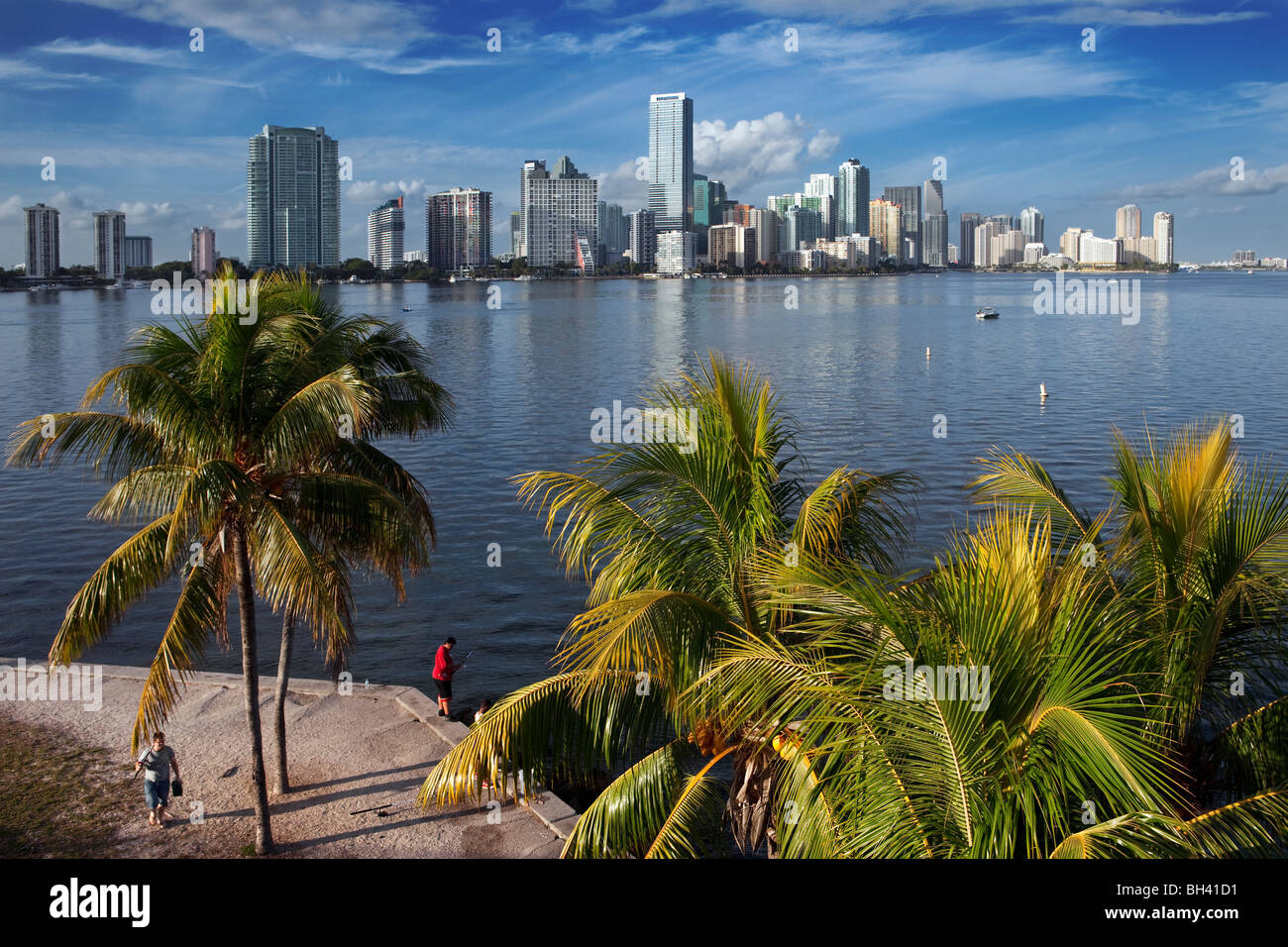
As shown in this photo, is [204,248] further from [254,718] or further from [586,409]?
[254,718]

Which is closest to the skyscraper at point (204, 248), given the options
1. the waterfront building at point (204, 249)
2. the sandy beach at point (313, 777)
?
the waterfront building at point (204, 249)

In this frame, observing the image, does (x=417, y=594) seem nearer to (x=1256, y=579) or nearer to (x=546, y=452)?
(x=546, y=452)

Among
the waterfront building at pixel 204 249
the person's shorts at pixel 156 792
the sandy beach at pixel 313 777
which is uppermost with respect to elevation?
the waterfront building at pixel 204 249

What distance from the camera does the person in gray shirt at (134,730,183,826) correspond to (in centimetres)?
1356

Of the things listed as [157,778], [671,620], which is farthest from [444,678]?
[671,620]

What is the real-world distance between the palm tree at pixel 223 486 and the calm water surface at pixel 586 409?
5.91 m

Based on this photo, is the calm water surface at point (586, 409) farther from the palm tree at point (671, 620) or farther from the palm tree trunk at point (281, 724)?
the palm tree trunk at point (281, 724)

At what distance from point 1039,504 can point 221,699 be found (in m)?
13.4

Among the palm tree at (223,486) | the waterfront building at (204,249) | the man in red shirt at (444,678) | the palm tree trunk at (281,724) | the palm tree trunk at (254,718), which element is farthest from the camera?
the waterfront building at (204,249)

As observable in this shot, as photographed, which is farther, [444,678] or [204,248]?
[204,248]

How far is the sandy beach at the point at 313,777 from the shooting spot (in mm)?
13352

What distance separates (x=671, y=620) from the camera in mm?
7887

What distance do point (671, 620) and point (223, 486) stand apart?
16.6ft
